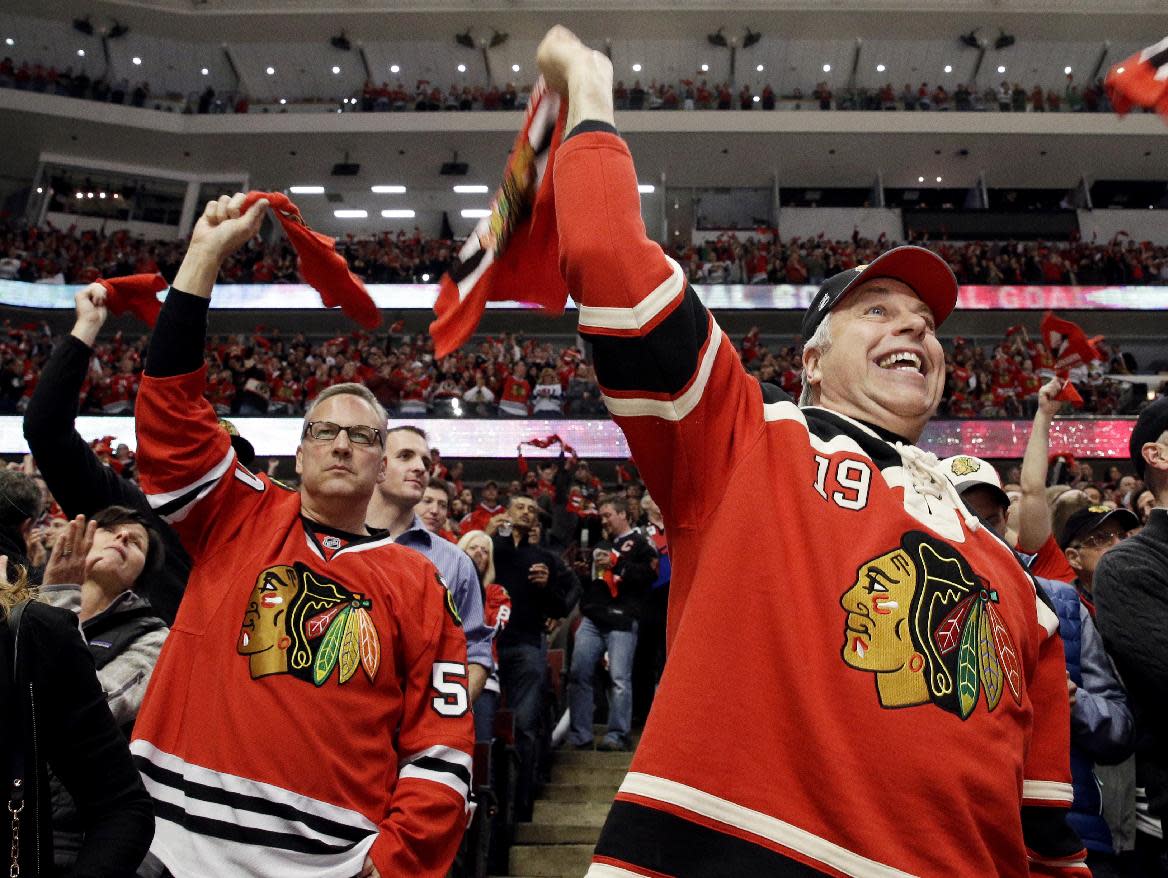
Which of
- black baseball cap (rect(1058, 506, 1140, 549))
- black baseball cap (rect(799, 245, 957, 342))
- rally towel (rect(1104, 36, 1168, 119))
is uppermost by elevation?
rally towel (rect(1104, 36, 1168, 119))

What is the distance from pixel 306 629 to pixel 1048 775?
54.5 inches

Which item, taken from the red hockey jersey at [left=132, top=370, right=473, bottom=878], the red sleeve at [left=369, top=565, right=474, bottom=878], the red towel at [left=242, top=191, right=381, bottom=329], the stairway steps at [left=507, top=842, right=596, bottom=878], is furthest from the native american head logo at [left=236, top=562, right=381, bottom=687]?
the stairway steps at [left=507, top=842, right=596, bottom=878]

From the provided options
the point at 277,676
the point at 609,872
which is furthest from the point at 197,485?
the point at 609,872

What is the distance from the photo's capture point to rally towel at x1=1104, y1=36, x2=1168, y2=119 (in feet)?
6.46

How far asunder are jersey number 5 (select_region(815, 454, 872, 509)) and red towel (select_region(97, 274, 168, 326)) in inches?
74.8

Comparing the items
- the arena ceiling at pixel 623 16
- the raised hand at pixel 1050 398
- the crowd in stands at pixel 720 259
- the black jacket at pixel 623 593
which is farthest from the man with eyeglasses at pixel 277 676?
the arena ceiling at pixel 623 16

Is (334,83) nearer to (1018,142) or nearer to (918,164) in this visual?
(918,164)

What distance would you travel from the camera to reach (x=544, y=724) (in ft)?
16.8

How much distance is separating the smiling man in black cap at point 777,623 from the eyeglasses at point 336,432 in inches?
48.3

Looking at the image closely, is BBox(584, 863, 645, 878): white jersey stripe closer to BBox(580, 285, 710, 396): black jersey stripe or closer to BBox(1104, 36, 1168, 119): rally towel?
BBox(580, 285, 710, 396): black jersey stripe

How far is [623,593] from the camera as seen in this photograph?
18.3 ft

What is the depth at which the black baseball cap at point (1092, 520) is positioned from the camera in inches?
110

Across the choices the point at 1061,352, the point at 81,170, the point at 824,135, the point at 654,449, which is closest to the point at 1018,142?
the point at 824,135

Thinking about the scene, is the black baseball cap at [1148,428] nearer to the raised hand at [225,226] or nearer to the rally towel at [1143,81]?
the rally towel at [1143,81]
